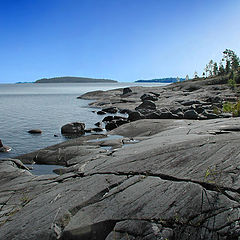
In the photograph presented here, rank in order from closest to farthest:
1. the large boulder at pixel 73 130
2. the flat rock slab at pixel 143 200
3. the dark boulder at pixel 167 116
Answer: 1. the flat rock slab at pixel 143 200
2. the dark boulder at pixel 167 116
3. the large boulder at pixel 73 130

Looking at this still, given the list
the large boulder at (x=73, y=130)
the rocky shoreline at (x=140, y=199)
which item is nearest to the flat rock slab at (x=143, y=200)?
the rocky shoreline at (x=140, y=199)

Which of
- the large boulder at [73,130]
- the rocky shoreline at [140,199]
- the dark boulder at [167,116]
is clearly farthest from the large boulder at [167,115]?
the rocky shoreline at [140,199]

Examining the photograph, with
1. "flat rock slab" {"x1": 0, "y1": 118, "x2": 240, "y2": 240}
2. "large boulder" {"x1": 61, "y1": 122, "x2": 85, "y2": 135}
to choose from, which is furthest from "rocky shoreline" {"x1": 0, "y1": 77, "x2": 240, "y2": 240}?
"large boulder" {"x1": 61, "y1": 122, "x2": 85, "y2": 135}

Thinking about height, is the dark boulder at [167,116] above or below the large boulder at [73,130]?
above

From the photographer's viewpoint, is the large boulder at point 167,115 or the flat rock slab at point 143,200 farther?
the large boulder at point 167,115

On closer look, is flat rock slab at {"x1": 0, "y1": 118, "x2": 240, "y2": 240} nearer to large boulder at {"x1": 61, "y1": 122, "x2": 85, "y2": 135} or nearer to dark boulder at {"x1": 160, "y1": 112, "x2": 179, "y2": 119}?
dark boulder at {"x1": 160, "y1": 112, "x2": 179, "y2": 119}

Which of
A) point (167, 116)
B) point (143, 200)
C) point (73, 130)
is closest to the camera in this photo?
point (143, 200)

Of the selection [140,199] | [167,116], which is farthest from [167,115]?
[140,199]

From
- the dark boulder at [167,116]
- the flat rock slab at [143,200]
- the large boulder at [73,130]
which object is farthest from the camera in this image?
the large boulder at [73,130]

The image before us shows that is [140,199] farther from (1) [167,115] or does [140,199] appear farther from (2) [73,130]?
(2) [73,130]

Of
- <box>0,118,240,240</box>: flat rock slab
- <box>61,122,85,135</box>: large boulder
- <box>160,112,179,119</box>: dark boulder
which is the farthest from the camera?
<box>61,122,85,135</box>: large boulder

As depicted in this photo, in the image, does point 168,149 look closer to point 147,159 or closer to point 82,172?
point 147,159

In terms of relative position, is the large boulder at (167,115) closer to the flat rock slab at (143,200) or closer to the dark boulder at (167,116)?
the dark boulder at (167,116)

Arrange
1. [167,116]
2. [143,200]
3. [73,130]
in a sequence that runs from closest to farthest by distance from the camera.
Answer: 1. [143,200]
2. [167,116]
3. [73,130]
